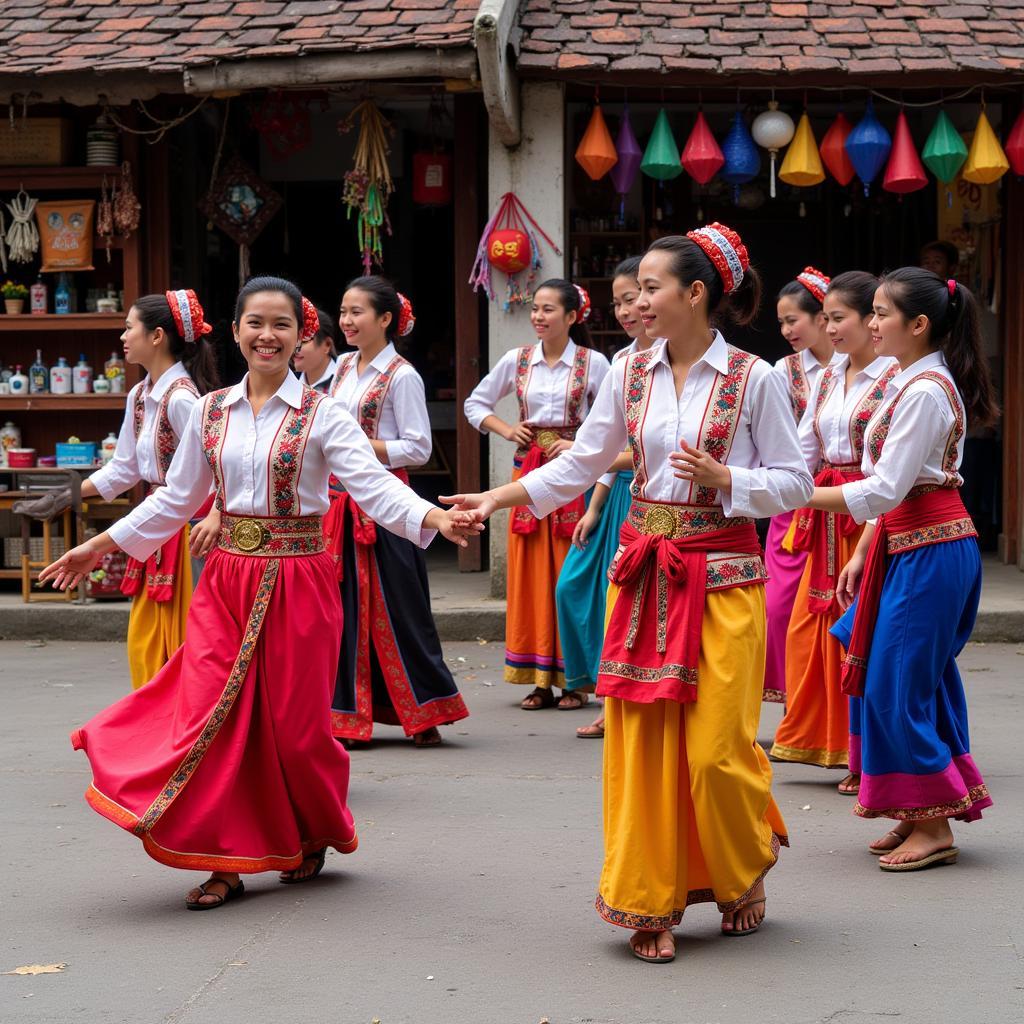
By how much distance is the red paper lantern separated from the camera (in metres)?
9.37

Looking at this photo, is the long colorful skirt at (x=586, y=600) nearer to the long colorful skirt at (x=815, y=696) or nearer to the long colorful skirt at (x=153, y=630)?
the long colorful skirt at (x=815, y=696)

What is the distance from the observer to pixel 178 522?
4.95 metres

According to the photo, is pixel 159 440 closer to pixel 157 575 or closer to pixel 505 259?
pixel 157 575

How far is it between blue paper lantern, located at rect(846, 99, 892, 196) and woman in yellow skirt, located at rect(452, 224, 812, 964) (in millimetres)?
5674

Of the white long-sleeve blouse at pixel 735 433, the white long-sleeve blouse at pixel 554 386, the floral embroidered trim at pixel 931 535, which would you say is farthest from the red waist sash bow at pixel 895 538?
the white long-sleeve blouse at pixel 554 386

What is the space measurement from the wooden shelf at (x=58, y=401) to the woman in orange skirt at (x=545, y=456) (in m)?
3.74

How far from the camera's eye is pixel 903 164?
9516 millimetres

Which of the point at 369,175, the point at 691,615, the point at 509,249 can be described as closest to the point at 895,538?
the point at 691,615

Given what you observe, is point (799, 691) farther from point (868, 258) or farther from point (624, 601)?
point (868, 258)

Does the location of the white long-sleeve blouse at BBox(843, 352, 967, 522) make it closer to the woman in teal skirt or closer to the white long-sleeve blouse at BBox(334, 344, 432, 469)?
the woman in teal skirt

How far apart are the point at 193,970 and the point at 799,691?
287 centimetres

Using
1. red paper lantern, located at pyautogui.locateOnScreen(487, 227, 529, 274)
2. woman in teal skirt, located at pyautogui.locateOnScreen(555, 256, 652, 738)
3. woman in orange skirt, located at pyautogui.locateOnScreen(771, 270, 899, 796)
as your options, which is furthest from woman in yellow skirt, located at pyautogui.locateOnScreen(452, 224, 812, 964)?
red paper lantern, located at pyautogui.locateOnScreen(487, 227, 529, 274)

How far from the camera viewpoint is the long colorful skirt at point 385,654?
21.9 ft

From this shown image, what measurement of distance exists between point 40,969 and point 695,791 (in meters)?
1.76
